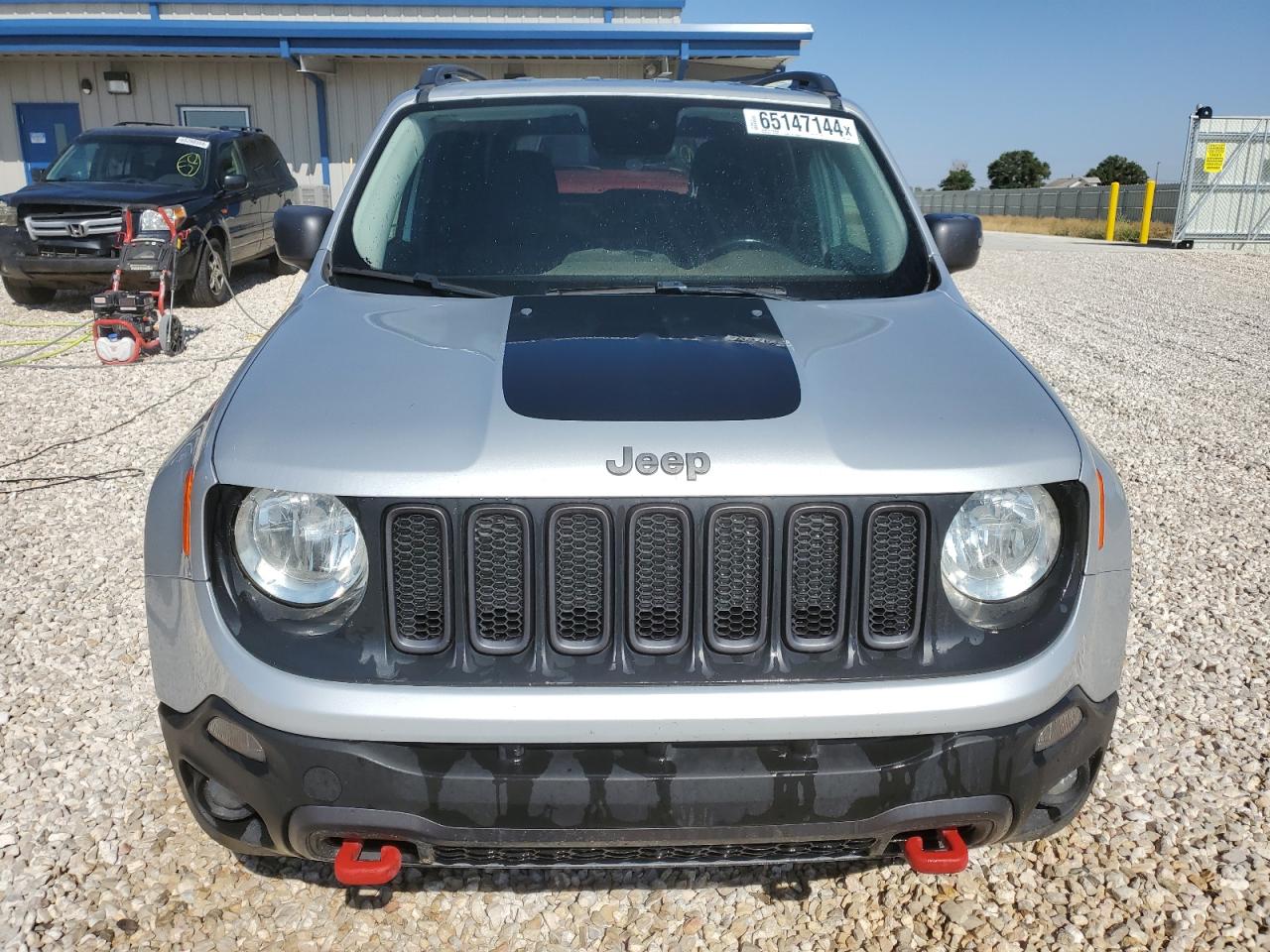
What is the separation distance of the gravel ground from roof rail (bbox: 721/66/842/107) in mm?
2263

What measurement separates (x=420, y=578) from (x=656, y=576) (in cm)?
44

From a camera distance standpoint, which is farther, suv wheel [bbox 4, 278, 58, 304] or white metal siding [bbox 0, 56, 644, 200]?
white metal siding [bbox 0, 56, 644, 200]

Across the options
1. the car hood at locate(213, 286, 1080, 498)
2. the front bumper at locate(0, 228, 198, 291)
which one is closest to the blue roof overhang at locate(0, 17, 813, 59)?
the front bumper at locate(0, 228, 198, 291)

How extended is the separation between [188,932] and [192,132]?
1186cm

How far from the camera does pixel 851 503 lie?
1914 mm

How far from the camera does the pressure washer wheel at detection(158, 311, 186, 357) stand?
8852 millimetres

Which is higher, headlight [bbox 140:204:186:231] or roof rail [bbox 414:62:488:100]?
roof rail [bbox 414:62:488:100]

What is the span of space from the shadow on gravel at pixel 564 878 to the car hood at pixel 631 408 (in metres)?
1.13

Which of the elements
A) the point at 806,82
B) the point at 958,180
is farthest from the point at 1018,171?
the point at 806,82

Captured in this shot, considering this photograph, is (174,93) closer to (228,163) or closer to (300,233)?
(228,163)

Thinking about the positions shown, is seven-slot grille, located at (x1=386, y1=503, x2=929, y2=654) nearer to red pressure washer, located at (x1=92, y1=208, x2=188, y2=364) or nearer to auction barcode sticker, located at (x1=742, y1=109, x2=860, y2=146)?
auction barcode sticker, located at (x1=742, y1=109, x2=860, y2=146)

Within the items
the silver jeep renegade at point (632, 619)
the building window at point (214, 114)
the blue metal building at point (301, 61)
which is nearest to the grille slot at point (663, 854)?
the silver jeep renegade at point (632, 619)

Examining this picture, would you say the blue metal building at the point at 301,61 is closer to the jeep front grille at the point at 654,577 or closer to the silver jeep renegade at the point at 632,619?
the silver jeep renegade at the point at 632,619

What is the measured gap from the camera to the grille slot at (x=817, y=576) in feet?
6.30
